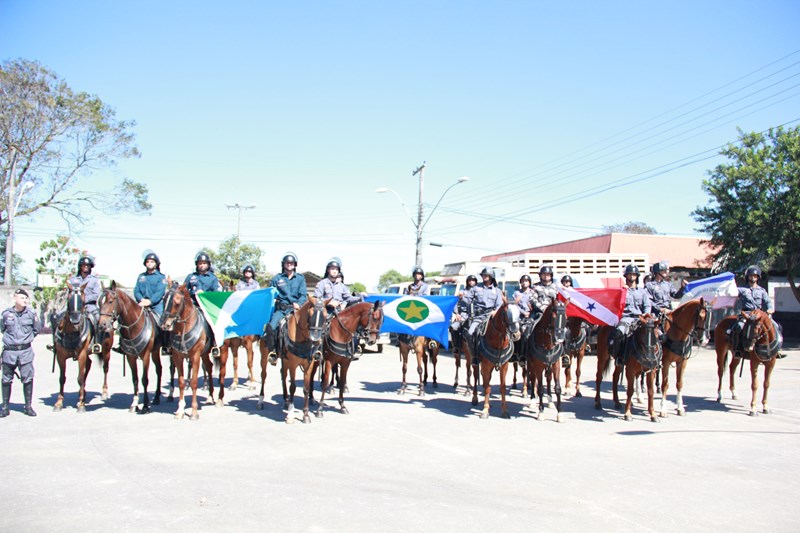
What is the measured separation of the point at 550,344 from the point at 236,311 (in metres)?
6.21

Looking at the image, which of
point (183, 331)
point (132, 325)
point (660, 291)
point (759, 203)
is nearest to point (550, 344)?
point (660, 291)

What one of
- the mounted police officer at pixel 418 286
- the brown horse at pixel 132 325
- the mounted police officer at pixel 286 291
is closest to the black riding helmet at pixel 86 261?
the brown horse at pixel 132 325

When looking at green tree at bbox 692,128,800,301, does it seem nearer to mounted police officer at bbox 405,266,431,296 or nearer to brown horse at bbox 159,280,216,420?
mounted police officer at bbox 405,266,431,296

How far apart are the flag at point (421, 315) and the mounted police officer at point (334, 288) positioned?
0.92 meters

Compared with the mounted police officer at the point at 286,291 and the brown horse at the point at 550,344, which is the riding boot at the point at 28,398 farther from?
the brown horse at the point at 550,344

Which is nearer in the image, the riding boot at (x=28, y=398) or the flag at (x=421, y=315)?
the riding boot at (x=28, y=398)

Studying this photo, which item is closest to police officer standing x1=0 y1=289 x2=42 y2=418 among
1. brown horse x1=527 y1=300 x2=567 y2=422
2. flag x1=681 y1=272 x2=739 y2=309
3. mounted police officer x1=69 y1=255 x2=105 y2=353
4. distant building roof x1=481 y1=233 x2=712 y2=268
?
mounted police officer x1=69 y1=255 x2=105 y2=353

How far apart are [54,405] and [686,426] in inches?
469

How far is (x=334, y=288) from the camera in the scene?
12578 millimetres

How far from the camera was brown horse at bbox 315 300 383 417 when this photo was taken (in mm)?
10820

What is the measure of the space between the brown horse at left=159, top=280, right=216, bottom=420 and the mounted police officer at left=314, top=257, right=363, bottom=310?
2.35 meters

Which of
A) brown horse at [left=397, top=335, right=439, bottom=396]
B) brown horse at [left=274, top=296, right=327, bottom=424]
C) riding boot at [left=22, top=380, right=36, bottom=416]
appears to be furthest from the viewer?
brown horse at [left=397, top=335, right=439, bottom=396]

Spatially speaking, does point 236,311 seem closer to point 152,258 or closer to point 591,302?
point 152,258

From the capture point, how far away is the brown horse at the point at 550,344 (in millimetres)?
10492
